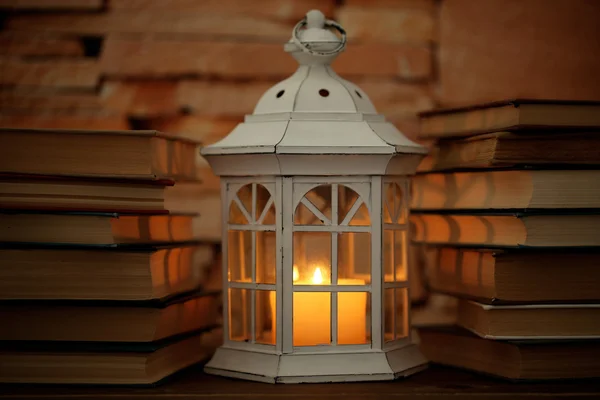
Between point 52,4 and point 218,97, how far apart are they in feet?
1.24

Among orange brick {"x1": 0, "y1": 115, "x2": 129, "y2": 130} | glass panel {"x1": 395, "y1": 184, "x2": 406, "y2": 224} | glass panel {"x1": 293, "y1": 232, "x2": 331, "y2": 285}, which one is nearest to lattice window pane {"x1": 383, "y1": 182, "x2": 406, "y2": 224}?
glass panel {"x1": 395, "y1": 184, "x2": 406, "y2": 224}

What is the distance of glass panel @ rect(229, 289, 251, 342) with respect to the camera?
1432 millimetres

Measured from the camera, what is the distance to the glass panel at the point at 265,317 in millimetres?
1405

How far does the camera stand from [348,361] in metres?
1.33

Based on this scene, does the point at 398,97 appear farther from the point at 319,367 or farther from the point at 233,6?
the point at 319,367

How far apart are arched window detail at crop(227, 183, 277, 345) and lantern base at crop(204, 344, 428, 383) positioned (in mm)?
53

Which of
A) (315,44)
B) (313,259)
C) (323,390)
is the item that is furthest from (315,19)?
(323,390)

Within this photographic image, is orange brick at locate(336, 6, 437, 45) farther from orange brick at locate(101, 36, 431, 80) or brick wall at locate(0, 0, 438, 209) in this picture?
orange brick at locate(101, 36, 431, 80)

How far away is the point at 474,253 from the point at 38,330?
698mm

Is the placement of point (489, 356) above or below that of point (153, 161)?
below

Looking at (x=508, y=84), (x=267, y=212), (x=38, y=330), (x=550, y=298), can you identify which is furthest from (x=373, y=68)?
(x=38, y=330)

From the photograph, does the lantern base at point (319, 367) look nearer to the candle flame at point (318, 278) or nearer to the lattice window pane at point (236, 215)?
the candle flame at point (318, 278)

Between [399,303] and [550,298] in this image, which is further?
[399,303]

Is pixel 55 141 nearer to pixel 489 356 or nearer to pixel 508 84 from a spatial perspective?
pixel 489 356
